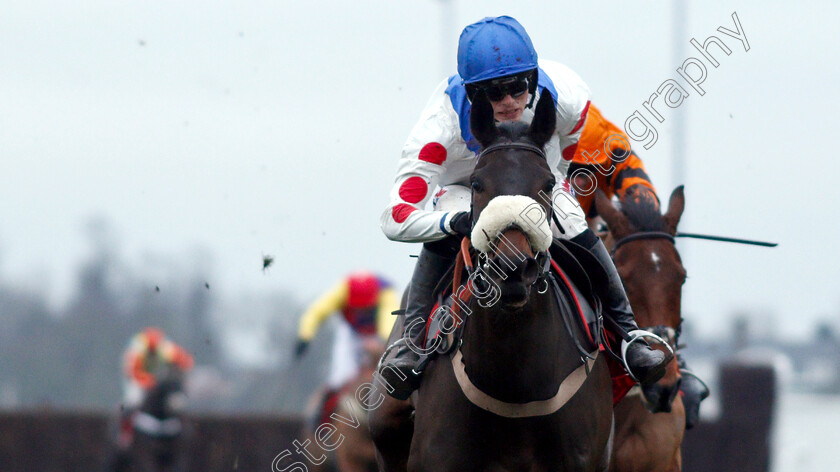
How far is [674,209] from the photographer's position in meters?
6.90

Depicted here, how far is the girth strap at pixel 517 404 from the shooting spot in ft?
15.7

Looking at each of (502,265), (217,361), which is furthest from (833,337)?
(217,361)

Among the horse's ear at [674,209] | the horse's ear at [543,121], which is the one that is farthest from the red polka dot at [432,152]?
the horse's ear at [674,209]

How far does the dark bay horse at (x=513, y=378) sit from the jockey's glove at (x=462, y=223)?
16cm

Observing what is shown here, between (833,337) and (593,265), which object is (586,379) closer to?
(593,265)

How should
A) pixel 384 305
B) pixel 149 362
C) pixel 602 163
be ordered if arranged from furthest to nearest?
pixel 149 362, pixel 384 305, pixel 602 163

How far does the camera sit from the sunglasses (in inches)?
197

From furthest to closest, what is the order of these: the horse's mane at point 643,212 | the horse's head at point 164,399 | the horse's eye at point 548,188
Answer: the horse's head at point 164,399
the horse's mane at point 643,212
the horse's eye at point 548,188

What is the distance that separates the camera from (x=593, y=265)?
5336mm

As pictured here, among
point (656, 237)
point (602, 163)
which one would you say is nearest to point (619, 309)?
point (656, 237)

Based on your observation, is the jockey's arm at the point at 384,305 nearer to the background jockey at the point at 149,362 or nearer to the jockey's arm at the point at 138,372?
the background jockey at the point at 149,362

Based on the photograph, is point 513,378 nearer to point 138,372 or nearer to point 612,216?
point 612,216

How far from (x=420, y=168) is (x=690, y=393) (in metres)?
2.45

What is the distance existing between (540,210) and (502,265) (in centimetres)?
26
